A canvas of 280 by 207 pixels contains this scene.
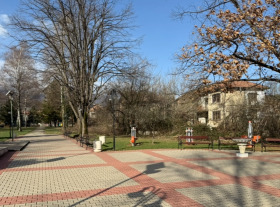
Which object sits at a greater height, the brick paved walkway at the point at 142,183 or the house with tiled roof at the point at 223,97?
the house with tiled roof at the point at 223,97

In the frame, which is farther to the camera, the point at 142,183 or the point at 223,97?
the point at 223,97

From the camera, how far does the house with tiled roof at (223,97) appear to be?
10746mm

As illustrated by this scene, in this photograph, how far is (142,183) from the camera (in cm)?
725

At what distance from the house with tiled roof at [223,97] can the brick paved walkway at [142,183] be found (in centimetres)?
292

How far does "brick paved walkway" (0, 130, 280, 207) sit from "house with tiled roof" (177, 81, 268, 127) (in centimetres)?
292

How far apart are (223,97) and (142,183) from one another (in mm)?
22187

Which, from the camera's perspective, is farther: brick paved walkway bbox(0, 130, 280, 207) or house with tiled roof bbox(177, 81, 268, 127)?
house with tiled roof bbox(177, 81, 268, 127)

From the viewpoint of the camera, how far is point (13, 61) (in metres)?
45.4

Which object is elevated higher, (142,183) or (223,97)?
(223,97)

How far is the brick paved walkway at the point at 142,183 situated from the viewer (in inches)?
225

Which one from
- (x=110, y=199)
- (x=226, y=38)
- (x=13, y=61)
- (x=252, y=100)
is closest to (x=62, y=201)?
(x=110, y=199)

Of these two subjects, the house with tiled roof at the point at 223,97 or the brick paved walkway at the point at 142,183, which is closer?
the brick paved walkway at the point at 142,183

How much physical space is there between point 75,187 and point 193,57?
6459 millimetres

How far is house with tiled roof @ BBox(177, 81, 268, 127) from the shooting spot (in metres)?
10.7
